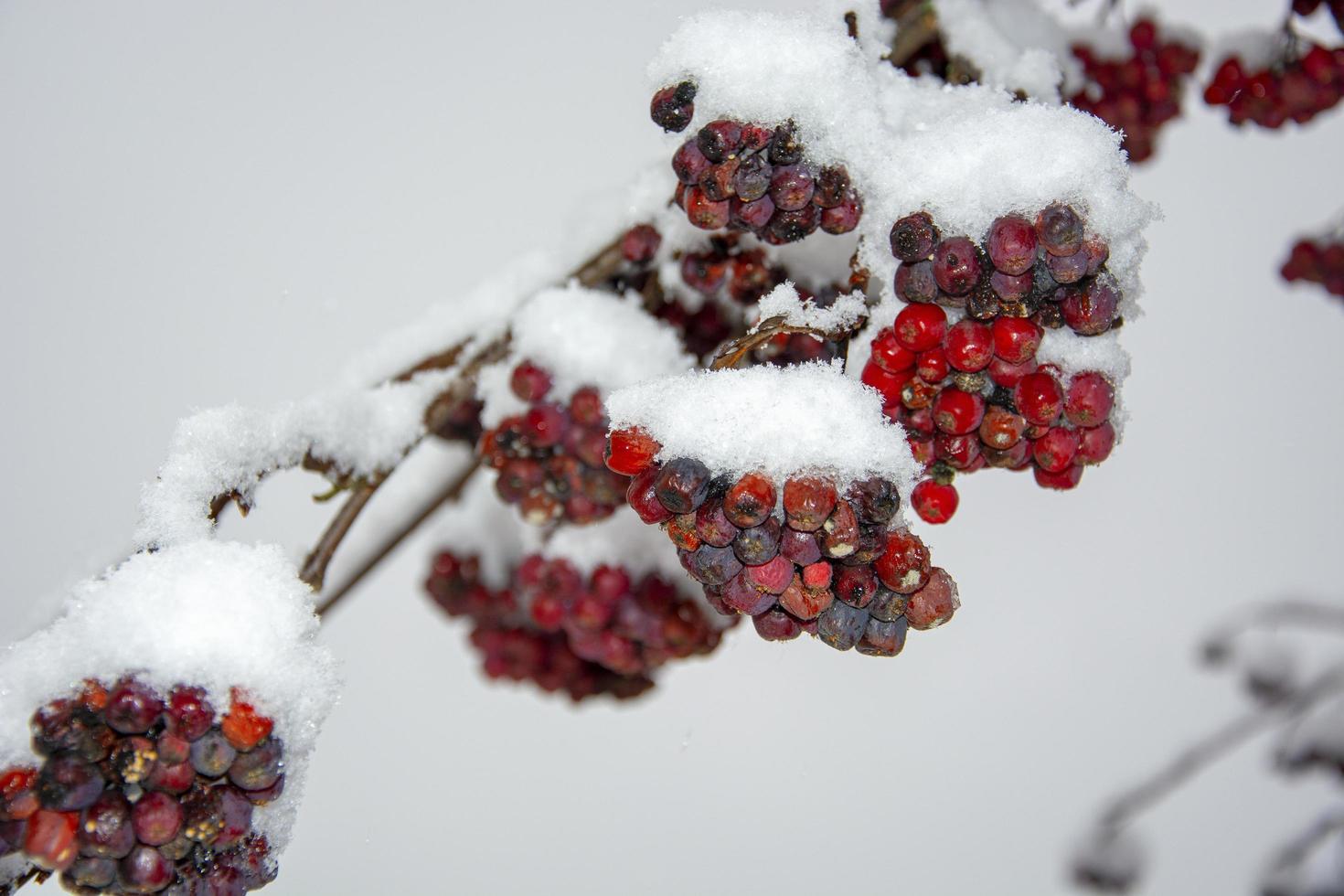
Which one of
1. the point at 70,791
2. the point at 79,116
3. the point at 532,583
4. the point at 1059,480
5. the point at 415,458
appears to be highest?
the point at 79,116

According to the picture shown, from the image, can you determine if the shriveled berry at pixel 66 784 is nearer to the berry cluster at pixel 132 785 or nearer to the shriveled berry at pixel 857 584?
the berry cluster at pixel 132 785

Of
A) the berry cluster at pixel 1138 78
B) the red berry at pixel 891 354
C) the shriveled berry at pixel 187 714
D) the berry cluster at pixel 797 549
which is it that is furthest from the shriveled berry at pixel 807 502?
the berry cluster at pixel 1138 78

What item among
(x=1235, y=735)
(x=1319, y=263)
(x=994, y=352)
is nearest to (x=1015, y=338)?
(x=994, y=352)

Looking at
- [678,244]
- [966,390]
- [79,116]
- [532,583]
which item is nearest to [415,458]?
[532,583]

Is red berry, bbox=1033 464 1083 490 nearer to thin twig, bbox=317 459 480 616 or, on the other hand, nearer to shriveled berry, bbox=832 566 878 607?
shriveled berry, bbox=832 566 878 607

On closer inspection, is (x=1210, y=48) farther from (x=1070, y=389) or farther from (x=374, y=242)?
(x=374, y=242)
